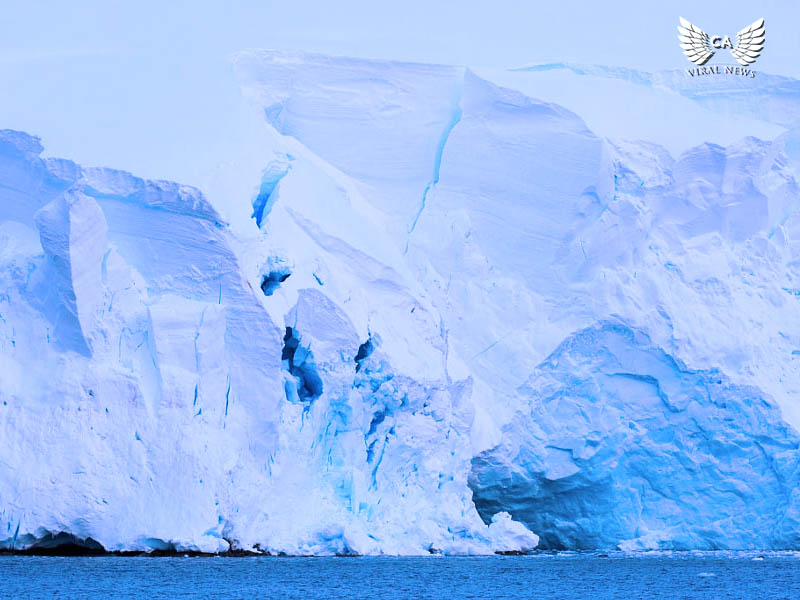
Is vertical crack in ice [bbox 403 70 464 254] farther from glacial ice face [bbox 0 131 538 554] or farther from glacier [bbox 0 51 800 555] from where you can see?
glacial ice face [bbox 0 131 538 554]

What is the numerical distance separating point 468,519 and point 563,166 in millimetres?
5465

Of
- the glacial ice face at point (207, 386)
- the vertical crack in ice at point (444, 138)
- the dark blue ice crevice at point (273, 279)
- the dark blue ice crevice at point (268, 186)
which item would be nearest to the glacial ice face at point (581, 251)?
the vertical crack in ice at point (444, 138)

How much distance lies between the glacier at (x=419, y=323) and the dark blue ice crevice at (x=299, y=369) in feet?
0.16

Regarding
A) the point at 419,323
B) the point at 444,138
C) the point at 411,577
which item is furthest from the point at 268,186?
the point at 411,577

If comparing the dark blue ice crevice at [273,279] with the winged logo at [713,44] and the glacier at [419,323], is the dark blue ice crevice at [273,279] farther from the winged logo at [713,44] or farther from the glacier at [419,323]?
the winged logo at [713,44]

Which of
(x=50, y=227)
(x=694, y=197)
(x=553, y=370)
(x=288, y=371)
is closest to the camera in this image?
(x=50, y=227)

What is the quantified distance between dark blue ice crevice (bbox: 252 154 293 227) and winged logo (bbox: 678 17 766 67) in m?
7.71

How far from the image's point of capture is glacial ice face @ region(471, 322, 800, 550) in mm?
16859

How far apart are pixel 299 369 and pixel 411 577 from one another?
299 cm

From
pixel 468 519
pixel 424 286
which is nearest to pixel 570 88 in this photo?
pixel 424 286

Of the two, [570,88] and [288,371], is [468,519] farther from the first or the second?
[570,88]

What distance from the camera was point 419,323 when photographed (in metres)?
16.5

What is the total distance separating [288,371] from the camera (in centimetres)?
1546

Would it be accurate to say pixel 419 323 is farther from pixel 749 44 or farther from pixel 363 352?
pixel 749 44
